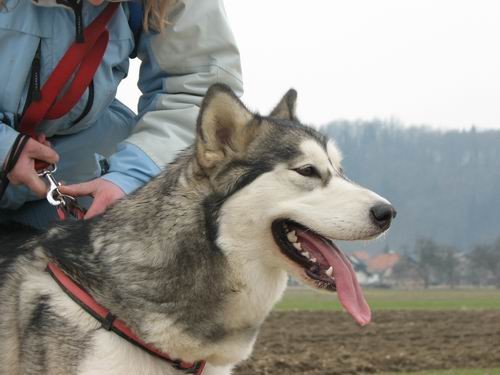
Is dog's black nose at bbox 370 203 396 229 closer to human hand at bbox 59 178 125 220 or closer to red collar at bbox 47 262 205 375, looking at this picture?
red collar at bbox 47 262 205 375

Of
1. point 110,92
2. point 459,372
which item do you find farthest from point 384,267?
point 110,92

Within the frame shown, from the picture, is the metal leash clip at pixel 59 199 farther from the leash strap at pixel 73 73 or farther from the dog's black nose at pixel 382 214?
the dog's black nose at pixel 382 214

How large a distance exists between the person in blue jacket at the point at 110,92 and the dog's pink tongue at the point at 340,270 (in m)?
0.86

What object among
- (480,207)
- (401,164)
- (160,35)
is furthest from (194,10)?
(401,164)

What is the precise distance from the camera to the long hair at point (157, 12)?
146 inches

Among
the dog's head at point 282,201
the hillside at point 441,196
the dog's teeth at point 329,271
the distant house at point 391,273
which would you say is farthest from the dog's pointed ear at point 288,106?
the hillside at point 441,196

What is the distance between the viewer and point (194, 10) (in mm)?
3875

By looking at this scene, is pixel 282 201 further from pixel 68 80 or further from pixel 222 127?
pixel 68 80

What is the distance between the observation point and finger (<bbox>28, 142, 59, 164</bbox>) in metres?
3.57

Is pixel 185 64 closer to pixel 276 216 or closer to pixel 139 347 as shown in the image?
pixel 276 216

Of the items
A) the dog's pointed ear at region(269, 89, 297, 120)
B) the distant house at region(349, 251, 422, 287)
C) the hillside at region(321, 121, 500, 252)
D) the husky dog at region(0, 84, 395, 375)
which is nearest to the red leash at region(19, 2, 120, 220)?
the husky dog at region(0, 84, 395, 375)

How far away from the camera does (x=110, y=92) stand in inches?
149

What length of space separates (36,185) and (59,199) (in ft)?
0.40

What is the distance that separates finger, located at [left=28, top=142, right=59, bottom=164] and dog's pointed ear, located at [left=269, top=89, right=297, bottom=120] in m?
1.07
